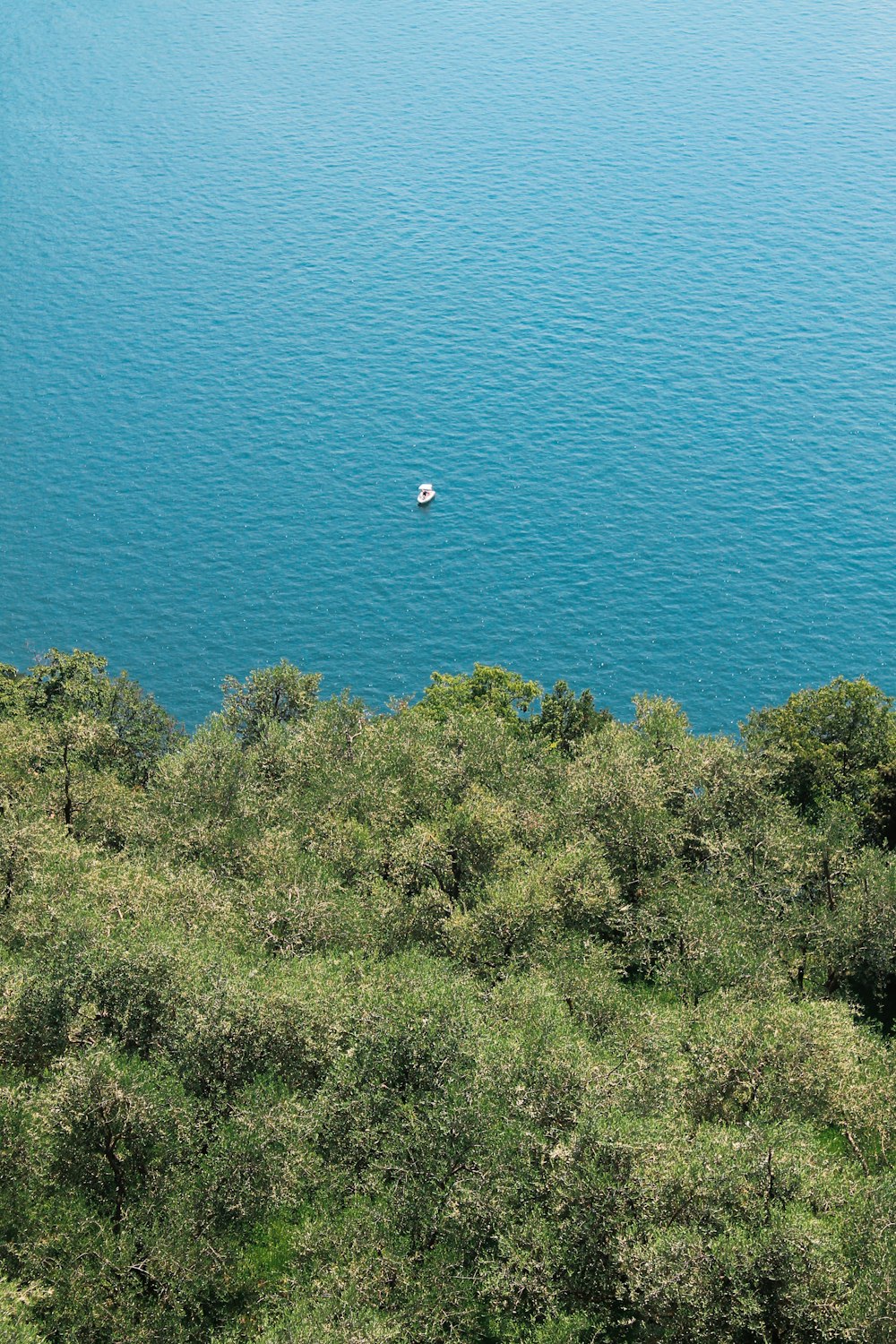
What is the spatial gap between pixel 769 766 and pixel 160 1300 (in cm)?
5463

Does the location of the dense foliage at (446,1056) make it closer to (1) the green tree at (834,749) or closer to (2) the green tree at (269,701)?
(1) the green tree at (834,749)

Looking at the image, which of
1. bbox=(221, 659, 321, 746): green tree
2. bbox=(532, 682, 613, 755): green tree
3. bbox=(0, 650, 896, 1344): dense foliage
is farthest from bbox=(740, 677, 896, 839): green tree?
bbox=(221, 659, 321, 746): green tree

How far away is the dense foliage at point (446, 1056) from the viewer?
44562 millimetres

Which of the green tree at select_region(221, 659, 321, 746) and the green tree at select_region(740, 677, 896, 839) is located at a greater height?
the green tree at select_region(221, 659, 321, 746)

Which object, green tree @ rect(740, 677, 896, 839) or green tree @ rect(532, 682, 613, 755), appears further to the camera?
green tree @ rect(532, 682, 613, 755)

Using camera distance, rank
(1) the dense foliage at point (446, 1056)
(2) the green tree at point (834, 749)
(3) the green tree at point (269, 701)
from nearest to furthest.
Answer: (1) the dense foliage at point (446, 1056) → (2) the green tree at point (834, 749) → (3) the green tree at point (269, 701)

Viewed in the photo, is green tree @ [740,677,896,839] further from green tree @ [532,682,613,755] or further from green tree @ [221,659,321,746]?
green tree @ [221,659,321,746]

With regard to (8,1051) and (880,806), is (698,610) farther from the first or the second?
(8,1051)

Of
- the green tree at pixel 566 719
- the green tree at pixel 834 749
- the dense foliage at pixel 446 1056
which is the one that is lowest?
the dense foliage at pixel 446 1056

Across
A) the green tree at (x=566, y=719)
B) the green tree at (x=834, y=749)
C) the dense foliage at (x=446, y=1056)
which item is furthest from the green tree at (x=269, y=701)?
the green tree at (x=834, y=749)

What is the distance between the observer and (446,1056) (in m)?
51.3

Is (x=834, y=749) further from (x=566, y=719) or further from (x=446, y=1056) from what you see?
(x=446, y=1056)

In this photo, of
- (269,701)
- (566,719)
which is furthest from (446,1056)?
(269,701)

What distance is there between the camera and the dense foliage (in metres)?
44.6
